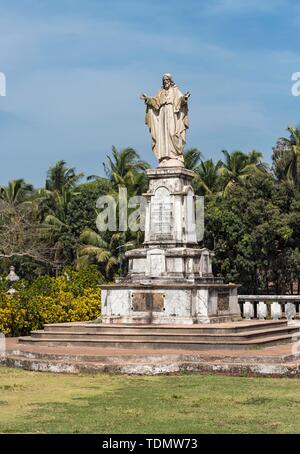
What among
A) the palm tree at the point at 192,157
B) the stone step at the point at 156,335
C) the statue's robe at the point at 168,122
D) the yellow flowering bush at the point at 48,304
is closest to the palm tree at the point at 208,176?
the palm tree at the point at 192,157

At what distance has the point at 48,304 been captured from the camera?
70.8 feet

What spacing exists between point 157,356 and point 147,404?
3707mm

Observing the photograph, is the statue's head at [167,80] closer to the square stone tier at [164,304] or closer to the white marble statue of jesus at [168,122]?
the white marble statue of jesus at [168,122]

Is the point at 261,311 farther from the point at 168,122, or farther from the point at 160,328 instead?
the point at 160,328

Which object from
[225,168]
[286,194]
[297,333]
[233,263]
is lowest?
[297,333]

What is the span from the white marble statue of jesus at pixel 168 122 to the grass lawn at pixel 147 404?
756 cm

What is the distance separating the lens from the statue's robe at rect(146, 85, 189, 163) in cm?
1997

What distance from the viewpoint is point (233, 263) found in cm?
3462

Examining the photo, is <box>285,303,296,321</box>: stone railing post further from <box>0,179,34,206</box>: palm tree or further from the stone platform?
<box>0,179,34,206</box>: palm tree

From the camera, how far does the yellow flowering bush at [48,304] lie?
20703 millimetres

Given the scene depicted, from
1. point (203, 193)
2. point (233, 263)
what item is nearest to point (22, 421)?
point (233, 263)

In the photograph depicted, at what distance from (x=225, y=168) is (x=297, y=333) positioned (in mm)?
27366
